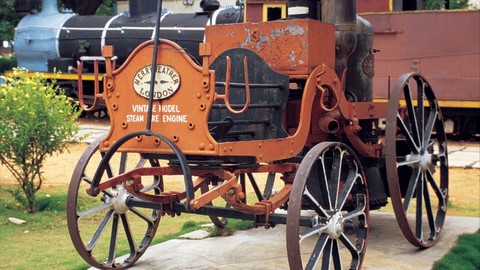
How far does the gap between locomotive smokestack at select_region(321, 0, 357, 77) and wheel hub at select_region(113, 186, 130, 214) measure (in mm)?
2043

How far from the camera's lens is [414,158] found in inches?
264

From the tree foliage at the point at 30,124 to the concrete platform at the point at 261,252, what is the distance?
2.91 meters

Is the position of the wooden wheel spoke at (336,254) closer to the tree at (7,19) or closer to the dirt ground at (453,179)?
the dirt ground at (453,179)

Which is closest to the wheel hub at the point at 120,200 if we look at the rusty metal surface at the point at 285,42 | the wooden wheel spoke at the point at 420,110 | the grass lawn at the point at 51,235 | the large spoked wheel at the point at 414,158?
the grass lawn at the point at 51,235

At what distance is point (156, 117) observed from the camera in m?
5.13

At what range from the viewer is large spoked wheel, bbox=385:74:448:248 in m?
6.21

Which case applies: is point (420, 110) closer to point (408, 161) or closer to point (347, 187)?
point (408, 161)

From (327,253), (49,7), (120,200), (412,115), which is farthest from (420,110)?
(49,7)

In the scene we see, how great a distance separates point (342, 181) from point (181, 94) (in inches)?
80.0

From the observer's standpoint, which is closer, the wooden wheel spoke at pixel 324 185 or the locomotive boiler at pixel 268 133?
the locomotive boiler at pixel 268 133

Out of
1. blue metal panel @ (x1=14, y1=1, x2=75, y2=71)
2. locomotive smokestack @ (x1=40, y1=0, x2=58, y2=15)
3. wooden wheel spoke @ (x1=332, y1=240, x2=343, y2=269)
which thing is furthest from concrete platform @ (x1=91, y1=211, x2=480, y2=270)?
locomotive smokestack @ (x1=40, y1=0, x2=58, y2=15)

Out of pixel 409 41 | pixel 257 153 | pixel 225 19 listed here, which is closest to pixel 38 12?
pixel 225 19

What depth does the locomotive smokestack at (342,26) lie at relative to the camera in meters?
6.71

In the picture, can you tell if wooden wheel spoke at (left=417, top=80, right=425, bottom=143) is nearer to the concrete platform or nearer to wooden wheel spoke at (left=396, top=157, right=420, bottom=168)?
wooden wheel spoke at (left=396, top=157, right=420, bottom=168)
